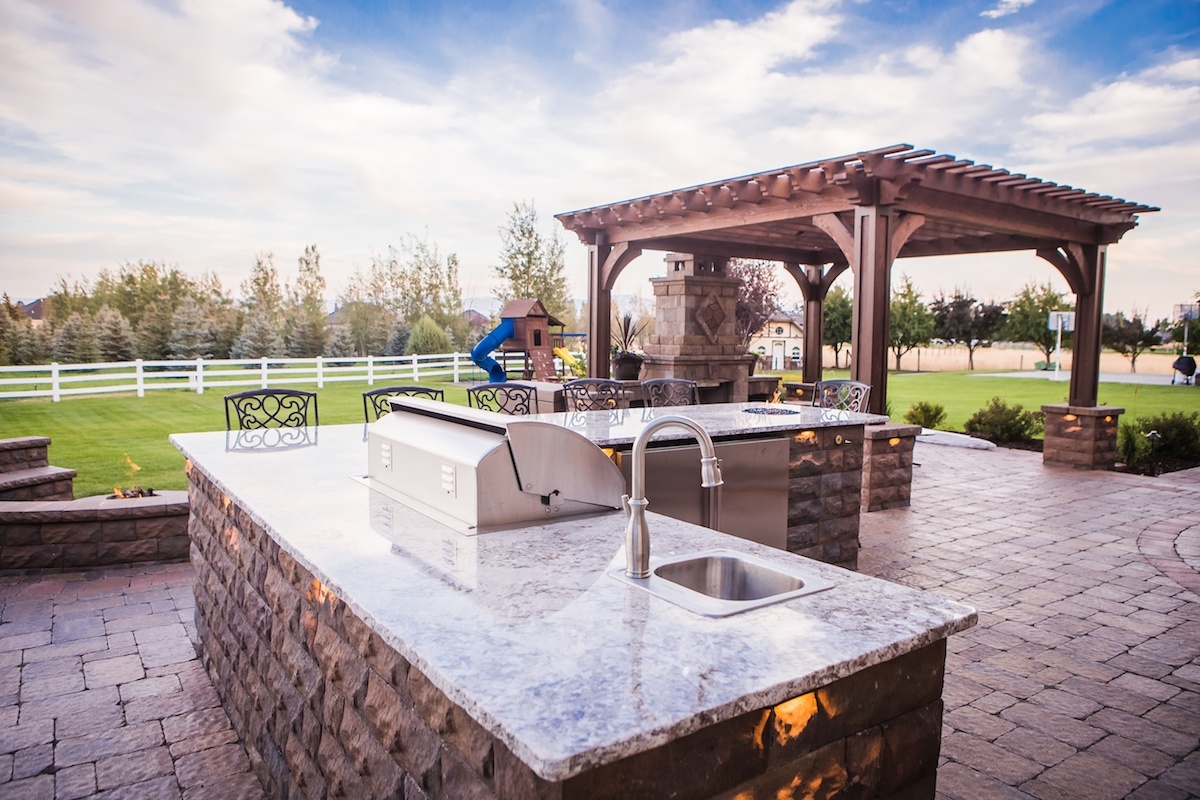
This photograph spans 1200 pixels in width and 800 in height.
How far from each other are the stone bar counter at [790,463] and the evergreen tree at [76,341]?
666 cm

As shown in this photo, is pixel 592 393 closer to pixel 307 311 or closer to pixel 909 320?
pixel 307 311

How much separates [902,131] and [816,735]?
45.8 ft

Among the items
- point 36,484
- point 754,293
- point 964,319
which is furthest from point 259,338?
point 964,319

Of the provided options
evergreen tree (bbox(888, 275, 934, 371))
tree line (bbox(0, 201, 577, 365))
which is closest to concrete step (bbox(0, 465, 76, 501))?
tree line (bbox(0, 201, 577, 365))

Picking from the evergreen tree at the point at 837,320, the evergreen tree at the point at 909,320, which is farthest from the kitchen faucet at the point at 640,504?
the evergreen tree at the point at 909,320

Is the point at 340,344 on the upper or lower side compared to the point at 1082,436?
upper

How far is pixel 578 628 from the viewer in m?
1.50

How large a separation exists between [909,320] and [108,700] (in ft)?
78.9

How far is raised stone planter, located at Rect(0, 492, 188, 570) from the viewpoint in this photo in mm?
4840

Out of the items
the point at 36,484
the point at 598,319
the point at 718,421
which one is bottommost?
the point at 36,484

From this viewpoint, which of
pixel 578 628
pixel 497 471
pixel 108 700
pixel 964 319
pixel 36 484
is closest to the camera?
pixel 578 628

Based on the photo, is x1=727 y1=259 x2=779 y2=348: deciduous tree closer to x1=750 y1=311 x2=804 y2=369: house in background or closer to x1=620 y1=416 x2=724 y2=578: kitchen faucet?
x1=750 y1=311 x2=804 y2=369: house in background

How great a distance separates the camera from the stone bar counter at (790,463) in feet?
13.5

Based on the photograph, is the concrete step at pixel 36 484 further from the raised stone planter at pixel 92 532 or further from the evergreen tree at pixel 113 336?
the evergreen tree at pixel 113 336
